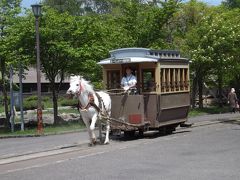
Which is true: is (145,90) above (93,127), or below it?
above

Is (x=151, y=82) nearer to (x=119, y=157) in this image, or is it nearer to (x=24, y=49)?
(x=119, y=157)

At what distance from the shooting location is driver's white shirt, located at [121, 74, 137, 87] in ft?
62.1

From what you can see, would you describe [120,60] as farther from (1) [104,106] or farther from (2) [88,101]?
(2) [88,101]

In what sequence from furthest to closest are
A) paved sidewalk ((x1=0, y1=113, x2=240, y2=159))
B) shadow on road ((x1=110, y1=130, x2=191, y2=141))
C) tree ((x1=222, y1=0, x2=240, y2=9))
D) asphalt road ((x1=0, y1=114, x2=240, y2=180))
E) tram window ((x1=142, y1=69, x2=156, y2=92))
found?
tree ((x1=222, y1=0, x2=240, y2=9)) → shadow on road ((x1=110, y1=130, x2=191, y2=141)) → tram window ((x1=142, y1=69, x2=156, y2=92)) → paved sidewalk ((x1=0, y1=113, x2=240, y2=159)) → asphalt road ((x1=0, y1=114, x2=240, y2=180))

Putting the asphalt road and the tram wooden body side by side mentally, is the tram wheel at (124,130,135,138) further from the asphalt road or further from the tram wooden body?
the asphalt road

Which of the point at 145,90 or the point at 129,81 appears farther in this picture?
the point at 145,90

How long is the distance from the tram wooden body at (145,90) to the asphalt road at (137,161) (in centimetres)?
78

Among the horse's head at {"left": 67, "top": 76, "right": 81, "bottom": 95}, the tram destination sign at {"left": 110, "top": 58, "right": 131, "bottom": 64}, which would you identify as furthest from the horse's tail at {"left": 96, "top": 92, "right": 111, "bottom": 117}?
the tram destination sign at {"left": 110, "top": 58, "right": 131, "bottom": 64}

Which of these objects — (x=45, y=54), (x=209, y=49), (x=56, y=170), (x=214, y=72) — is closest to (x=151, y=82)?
(x=56, y=170)

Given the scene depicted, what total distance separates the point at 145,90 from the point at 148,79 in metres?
0.43

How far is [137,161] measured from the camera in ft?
44.5

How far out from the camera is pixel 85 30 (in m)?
31.5

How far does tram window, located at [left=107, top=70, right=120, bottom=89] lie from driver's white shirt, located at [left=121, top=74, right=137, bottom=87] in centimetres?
110

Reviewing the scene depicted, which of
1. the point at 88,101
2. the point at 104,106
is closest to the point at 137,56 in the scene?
the point at 104,106
